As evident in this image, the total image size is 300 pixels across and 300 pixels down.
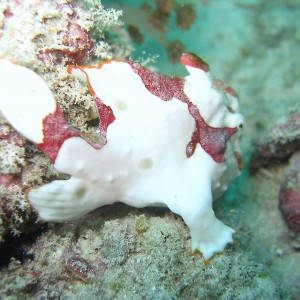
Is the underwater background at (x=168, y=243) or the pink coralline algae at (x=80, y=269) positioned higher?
the underwater background at (x=168, y=243)

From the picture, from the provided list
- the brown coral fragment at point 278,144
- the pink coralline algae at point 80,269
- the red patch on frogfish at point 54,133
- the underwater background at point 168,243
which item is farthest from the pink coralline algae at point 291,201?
the red patch on frogfish at point 54,133

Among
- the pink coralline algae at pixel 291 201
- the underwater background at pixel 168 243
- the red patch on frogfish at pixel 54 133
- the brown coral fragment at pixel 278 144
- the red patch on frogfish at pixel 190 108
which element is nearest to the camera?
the red patch on frogfish at pixel 54 133

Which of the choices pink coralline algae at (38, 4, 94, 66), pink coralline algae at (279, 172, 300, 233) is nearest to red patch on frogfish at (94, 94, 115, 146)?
pink coralline algae at (38, 4, 94, 66)

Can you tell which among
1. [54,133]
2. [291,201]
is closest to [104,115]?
[54,133]

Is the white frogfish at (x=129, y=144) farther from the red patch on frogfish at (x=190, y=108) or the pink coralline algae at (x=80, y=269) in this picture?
the pink coralline algae at (x=80, y=269)

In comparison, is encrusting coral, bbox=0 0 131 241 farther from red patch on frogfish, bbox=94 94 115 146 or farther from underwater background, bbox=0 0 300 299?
red patch on frogfish, bbox=94 94 115 146

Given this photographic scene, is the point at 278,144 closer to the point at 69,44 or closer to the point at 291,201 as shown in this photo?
the point at 291,201

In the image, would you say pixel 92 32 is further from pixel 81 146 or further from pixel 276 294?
pixel 276 294
